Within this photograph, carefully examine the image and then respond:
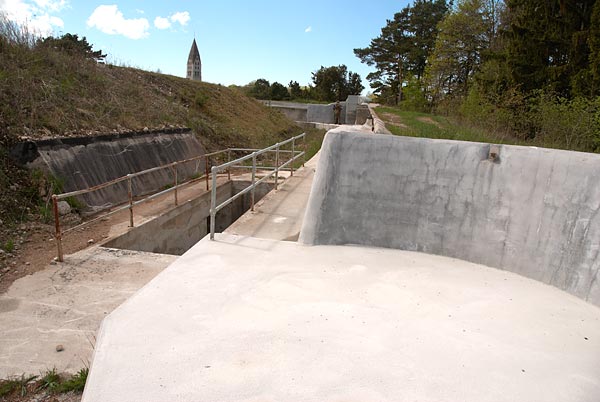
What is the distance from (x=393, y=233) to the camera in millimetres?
4391

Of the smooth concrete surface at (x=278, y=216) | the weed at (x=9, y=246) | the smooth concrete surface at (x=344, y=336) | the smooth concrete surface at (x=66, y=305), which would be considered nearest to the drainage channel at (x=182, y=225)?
the smooth concrete surface at (x=66, y=305)

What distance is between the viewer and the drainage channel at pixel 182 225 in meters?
7.08

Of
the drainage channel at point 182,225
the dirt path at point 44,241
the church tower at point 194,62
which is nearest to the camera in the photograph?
the dirt path at point 44,241

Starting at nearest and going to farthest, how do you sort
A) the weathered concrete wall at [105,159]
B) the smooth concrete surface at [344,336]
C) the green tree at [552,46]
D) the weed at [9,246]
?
1. the smooth concrete surface at [344,336]
2. the weed at [9,246]
3. the weathered concrete wall at [105,159]
4. the green tree at [552,46]

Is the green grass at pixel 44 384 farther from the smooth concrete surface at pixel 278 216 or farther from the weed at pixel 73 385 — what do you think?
the smooth concrete surface at pixel 278 216

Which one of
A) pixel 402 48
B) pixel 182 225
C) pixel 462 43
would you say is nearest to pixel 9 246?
pixel 182 225

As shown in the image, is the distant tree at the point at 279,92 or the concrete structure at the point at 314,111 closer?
the concrete structure at the point at 314,111

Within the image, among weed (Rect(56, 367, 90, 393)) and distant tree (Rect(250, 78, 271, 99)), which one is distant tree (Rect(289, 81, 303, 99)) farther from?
weed (Rect(56, 367, 90, 393))

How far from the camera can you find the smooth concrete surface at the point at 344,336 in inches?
89.6

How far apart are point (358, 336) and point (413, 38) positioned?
46468 mm

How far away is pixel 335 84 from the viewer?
54875 mm

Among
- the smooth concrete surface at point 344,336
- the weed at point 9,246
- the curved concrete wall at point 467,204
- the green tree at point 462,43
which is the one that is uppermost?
the green tree at point 462,43

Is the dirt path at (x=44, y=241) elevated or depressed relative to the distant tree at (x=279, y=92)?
depressed

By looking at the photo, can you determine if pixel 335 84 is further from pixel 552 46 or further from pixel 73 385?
pixel 73 385
